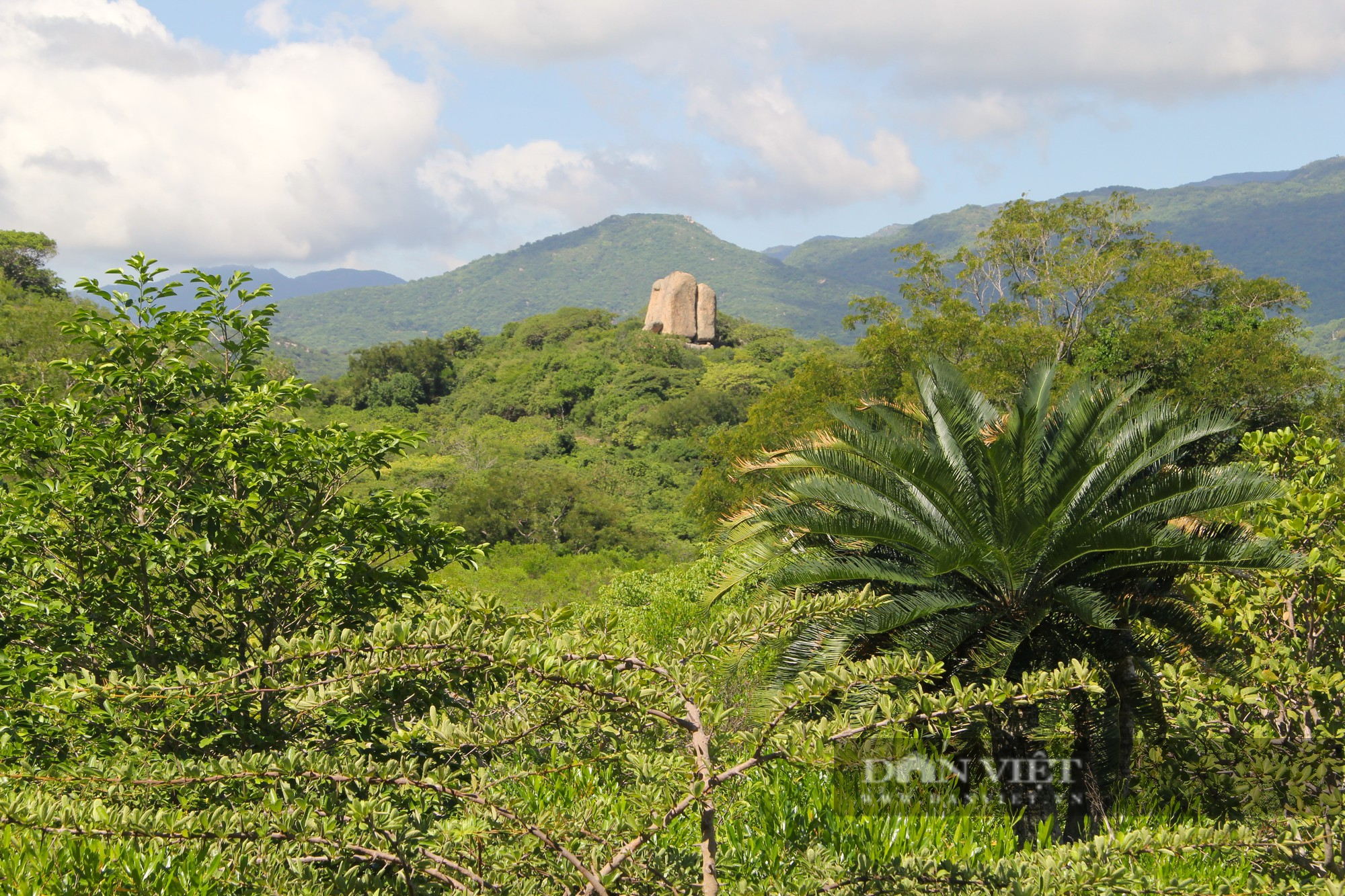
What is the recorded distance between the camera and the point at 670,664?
3.86 m

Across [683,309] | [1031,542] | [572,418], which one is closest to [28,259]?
[572,418]

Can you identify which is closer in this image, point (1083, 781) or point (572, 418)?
point (1083, 781)

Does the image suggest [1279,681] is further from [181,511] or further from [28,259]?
[28,259]

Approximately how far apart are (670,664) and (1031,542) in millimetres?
3208

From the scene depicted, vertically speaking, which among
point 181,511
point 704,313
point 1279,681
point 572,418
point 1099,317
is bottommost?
point 572,418

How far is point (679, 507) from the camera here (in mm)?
40594

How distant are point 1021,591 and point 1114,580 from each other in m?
0.77

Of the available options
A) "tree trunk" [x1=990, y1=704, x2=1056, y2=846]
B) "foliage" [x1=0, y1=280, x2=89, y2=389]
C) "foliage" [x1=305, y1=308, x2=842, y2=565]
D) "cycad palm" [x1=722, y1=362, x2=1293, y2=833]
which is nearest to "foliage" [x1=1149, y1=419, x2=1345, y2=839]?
"cycad palm" [x1=722, y1=362, x2=1293, y2=833]

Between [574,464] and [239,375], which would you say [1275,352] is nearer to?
[239,375]

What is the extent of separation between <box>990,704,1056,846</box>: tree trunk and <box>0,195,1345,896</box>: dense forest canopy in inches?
1.1

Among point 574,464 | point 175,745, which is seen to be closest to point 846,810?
point 175,745

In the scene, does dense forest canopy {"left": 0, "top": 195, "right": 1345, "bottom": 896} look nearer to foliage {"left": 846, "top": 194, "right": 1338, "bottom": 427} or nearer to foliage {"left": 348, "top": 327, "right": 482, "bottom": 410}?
foliage {"left": 846, "top": 194, "right": 1338, "bottom": 427}

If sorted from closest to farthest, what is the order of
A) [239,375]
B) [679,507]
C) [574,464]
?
[239,375], [679,507], [574,464]

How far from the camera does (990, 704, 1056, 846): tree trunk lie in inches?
237
